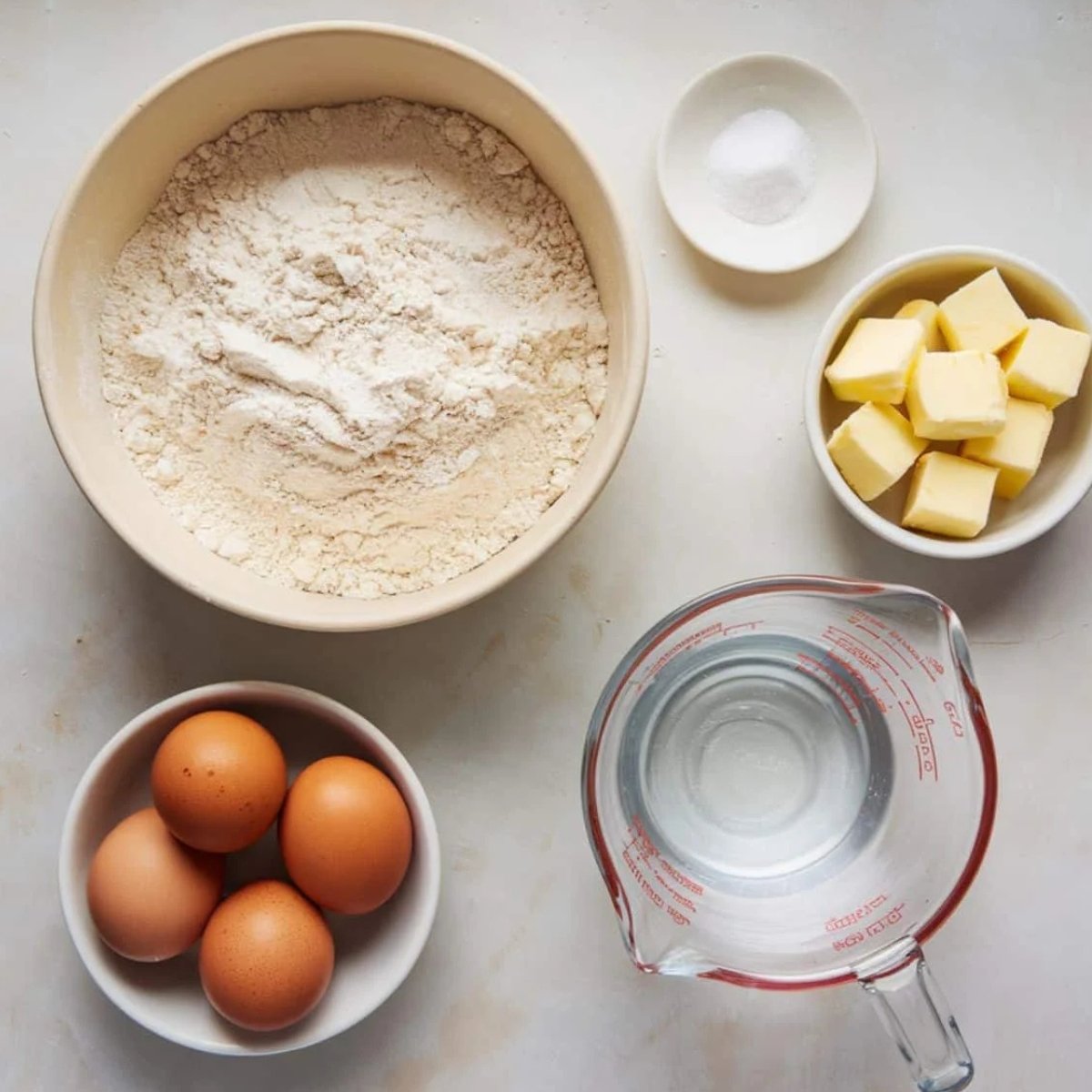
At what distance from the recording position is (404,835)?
110 cm

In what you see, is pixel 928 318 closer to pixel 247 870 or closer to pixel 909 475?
pixel 909 475

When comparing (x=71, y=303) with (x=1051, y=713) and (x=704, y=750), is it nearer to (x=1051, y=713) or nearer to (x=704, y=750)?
(x=704, y=750)

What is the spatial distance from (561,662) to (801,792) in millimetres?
279

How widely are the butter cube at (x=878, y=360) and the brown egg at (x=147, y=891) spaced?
0.77 m

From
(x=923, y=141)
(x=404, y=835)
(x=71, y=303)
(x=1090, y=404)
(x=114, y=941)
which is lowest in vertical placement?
(x=114, y=941)

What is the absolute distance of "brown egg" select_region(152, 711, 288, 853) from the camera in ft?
3.41

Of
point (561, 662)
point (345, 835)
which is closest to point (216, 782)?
point (345, 835)

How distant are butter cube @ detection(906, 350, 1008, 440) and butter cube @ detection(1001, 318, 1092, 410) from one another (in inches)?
1.0

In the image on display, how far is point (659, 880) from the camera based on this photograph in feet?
3.63

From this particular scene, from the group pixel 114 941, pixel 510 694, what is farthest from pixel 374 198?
pixel 114 941

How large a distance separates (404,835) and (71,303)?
1.89ft

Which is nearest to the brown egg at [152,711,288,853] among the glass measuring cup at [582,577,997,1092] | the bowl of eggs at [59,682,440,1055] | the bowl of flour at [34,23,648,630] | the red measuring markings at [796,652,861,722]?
the bowl of eggs at [59,682,440,1055]

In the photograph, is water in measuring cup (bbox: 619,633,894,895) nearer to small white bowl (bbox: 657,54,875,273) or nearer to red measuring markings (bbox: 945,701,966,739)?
red measuring markings (bbox: 945,701,966,739)

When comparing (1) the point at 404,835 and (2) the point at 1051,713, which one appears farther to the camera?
(2) the point at 1051,713
